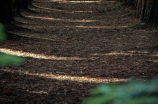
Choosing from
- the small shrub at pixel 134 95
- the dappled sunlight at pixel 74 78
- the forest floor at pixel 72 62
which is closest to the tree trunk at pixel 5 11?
the forest floor at pixel 72 62

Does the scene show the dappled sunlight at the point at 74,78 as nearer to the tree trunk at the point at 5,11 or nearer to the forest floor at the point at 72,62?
the forest floor at the point at 72,62

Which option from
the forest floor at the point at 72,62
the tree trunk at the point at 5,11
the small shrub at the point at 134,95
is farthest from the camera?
the tree trunk at the point at 5,11

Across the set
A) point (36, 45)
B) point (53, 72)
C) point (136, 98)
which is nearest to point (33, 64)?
point (53, 72)

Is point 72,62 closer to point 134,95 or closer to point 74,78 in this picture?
point 74,78

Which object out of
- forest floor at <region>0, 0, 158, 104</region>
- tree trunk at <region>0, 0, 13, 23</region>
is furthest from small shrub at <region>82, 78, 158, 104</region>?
Answer: tree trunk at <region>0, 0, 13, 23</region>

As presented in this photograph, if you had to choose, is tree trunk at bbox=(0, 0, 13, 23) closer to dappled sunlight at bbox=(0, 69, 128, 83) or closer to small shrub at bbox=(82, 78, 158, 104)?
dappled sunlight at bbox=(0, 69, 128, 83)

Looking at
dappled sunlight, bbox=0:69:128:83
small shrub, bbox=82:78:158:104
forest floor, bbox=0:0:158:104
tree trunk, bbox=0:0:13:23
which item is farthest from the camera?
tree trunk, bbox=0:0:13:23

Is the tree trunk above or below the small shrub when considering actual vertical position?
below

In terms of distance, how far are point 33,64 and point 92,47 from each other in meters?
3.27

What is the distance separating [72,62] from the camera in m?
8.37

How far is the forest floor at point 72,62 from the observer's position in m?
5.65

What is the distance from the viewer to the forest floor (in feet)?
18.5

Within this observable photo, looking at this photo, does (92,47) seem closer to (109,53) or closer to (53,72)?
(109,53)

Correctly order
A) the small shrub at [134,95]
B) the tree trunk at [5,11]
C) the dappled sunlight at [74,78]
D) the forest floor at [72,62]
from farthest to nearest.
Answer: the tree trunk at [5,11]
the dappled sunlight at [74,78]
the forest floor at [72,62]
the small shrub at [134,95]
